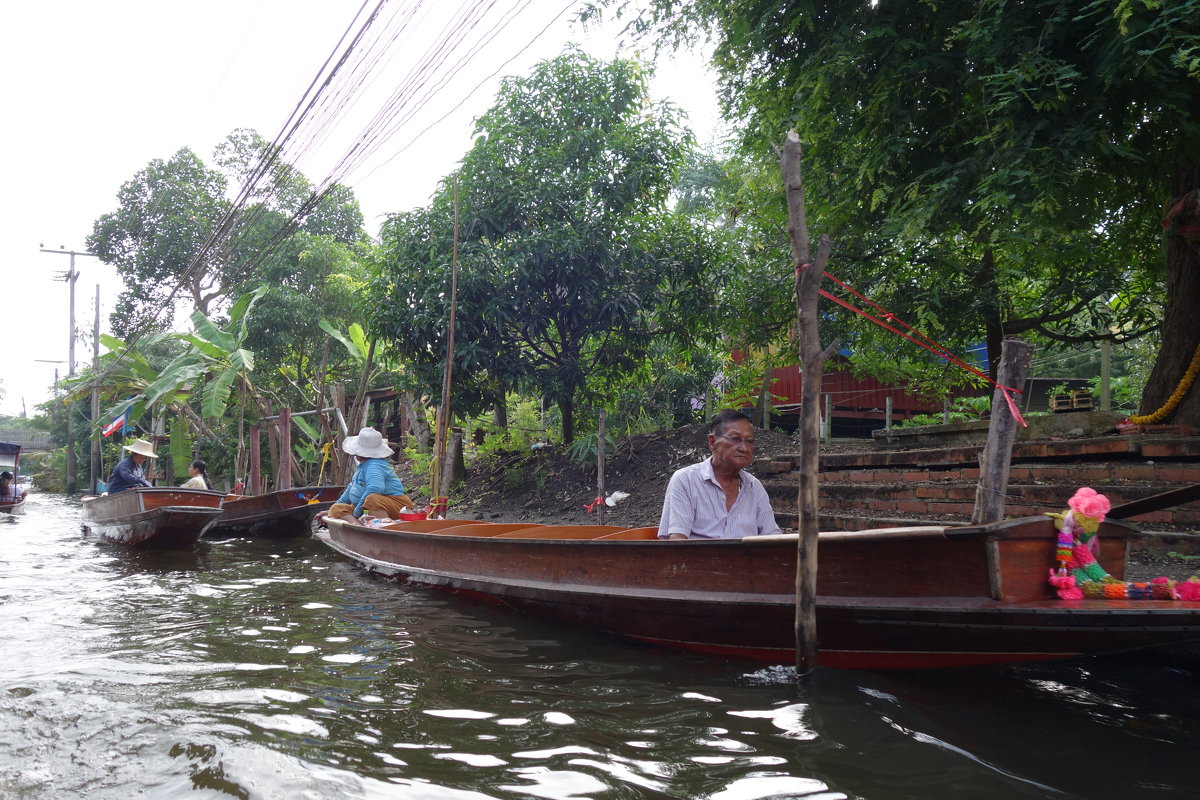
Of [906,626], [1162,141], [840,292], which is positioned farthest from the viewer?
[840,292]

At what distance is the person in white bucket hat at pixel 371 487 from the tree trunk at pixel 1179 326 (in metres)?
7.29

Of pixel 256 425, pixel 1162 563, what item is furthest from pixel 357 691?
pixel 256 425

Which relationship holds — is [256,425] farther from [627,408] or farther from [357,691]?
[357,691]

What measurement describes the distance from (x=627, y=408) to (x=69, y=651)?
339 inches

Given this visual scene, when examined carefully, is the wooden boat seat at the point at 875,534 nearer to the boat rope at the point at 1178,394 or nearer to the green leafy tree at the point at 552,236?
the boat rope at the point at 1178,394

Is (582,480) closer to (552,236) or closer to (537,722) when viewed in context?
(552,236)

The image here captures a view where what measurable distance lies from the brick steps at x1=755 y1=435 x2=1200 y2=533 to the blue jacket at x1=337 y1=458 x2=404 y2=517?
14.5 feet

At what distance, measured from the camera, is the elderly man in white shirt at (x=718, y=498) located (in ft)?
15.1

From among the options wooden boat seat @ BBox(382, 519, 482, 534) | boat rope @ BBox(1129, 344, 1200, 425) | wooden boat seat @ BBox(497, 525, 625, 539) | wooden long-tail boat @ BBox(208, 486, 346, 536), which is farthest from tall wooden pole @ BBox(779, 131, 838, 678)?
wooden long-tail boat @ BBox(208, 486, 346, 536)

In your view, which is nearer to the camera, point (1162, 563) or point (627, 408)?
point (1162, 563)

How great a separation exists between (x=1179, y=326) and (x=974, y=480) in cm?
197

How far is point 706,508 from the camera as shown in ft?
15.4

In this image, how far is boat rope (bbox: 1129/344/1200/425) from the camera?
17.9 ft

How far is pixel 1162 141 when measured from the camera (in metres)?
5.54
